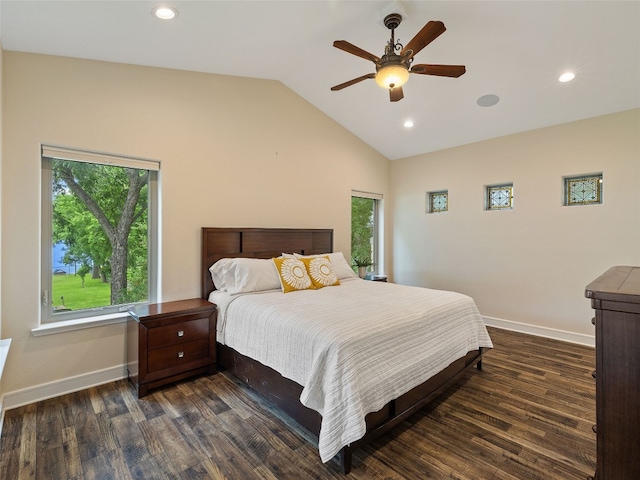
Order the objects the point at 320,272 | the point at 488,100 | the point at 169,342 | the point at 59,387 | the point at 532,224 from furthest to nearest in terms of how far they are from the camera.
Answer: the point at 532,224 < the point at 488,100 < the point at 320,272 < the point at 169,342 < the point at 59,387

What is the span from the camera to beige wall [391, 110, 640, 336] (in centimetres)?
341

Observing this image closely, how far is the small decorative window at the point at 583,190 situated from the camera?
3581 millimetres

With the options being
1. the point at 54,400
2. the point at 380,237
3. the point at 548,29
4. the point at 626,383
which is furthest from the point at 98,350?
the point at 548,29

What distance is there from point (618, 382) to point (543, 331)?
3.61 metres

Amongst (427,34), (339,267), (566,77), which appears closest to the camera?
(427,34)

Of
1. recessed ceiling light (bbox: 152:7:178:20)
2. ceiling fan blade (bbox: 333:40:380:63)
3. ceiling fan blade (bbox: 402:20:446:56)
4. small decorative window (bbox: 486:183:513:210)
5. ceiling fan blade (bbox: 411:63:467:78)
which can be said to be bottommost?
Result: small decorative window (bbox: 486:183:513:210)

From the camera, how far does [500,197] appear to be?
431cm

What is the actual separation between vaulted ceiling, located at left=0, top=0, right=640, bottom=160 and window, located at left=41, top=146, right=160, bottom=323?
0.90m

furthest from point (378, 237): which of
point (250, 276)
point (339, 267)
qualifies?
point (250, 276)

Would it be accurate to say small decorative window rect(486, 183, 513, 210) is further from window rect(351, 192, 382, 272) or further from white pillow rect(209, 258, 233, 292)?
white pillow rect(209, 258, 233, 292)

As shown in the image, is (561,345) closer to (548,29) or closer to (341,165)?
(548,29)

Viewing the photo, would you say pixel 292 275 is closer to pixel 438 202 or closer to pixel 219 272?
pixel 219 272

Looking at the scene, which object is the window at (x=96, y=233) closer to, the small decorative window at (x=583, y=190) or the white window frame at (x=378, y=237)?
the white window frame at (x=378, y=237)

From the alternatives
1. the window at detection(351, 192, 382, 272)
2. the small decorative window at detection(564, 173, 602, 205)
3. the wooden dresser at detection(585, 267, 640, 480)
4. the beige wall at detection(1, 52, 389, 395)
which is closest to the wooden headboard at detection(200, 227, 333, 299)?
the beige wall at detection(1, 52, 389, 395)
